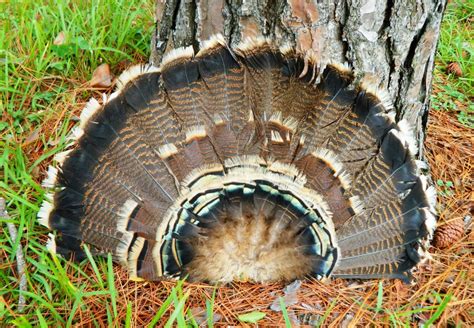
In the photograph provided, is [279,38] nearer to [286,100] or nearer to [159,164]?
[286,100]

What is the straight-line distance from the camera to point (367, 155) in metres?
2.17

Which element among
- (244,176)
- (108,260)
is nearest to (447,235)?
(244,176)

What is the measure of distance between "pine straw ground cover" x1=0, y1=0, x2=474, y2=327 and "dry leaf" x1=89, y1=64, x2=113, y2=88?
65mm

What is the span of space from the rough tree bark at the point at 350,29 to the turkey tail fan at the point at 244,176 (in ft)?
0.67

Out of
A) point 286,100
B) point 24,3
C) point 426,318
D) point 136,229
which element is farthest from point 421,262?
point 24,3

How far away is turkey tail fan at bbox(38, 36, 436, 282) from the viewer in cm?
212

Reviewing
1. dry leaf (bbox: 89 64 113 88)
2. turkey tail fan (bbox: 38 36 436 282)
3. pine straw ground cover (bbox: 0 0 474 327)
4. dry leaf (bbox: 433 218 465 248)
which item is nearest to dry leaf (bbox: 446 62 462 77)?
pine straw ground cover (bbox: 0 0 474 327)

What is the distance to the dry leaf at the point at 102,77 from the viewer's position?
3066 millimetres

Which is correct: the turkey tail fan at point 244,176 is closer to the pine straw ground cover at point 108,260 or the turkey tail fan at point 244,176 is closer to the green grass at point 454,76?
the pine straw ground cover at point 108,260

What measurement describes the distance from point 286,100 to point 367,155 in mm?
453

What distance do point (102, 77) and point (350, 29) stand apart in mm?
1664

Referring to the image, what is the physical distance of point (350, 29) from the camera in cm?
227

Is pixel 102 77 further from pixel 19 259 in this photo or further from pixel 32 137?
pixel 19 259

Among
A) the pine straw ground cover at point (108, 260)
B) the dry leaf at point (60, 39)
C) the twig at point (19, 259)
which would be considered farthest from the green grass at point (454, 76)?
the twig at point (19, 259)
